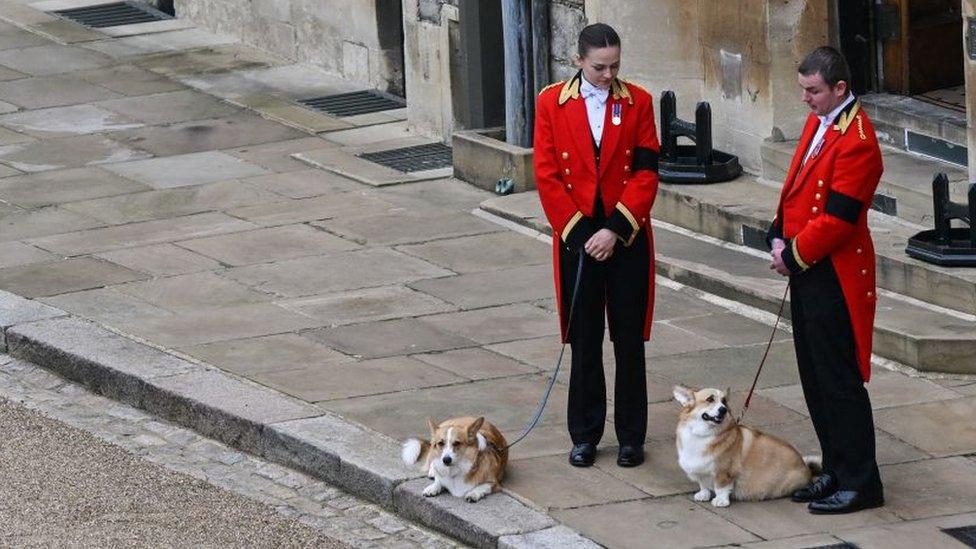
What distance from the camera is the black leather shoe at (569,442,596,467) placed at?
838 cm

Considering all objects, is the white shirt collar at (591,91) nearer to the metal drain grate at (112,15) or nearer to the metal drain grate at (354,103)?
the metal drain grate at (354,103)

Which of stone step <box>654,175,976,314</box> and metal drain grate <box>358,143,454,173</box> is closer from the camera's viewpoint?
stone step <box>654,175,976,314</box>

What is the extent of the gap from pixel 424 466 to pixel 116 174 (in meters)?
6.90

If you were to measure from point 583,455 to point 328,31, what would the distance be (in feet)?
32.0

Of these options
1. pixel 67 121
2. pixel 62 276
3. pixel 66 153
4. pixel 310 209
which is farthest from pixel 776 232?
pixel 67 121

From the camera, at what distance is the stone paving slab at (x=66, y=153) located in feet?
48.7

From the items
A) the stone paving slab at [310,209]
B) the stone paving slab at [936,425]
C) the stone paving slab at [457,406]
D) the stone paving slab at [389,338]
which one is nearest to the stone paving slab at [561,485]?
the stone paving slab at [457,406]

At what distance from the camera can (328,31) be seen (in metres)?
17.5

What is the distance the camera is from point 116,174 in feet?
47.6

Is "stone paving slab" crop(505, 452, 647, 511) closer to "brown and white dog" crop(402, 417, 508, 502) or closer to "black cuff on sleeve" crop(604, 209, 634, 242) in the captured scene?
"brown and white dog" crop(402, 417, 508, 502)

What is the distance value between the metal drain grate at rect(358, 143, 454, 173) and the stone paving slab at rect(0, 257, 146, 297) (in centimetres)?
310

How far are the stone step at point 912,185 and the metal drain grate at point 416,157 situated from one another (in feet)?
10.8

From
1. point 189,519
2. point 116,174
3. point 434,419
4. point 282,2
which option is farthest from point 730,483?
point 282,2

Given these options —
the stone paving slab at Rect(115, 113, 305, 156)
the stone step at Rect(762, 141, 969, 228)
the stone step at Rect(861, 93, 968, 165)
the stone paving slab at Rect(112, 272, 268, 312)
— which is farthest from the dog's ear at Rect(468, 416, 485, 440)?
the stone paving slab at Rect(115, 113, 305, 156)
